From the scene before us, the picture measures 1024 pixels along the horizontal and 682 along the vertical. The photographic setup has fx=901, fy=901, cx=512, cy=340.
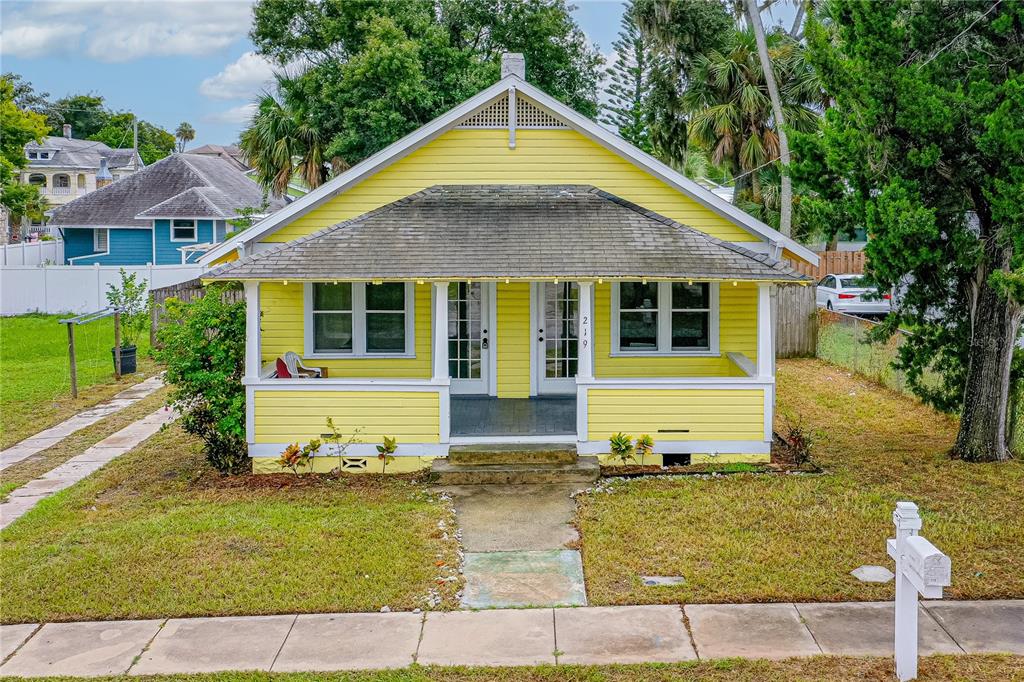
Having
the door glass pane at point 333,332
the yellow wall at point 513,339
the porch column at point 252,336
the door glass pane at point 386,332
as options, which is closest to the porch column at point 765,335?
the yellow wall at point 513,339

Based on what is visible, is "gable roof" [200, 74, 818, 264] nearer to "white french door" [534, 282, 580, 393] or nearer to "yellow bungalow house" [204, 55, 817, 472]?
"yellow bungalow house" [204, 55, 817, 472]

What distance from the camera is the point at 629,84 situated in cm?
3516

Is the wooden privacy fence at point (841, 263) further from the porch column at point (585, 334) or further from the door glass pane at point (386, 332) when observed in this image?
the porch column at point (585, 334)

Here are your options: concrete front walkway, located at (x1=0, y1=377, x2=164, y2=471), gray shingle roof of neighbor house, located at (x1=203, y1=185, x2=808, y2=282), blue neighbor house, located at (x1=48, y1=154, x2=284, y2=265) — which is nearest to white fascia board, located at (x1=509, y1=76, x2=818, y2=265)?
gray shingle roof of neighbor house, located at (x1=203, y1=185, x2=808, y2=282)

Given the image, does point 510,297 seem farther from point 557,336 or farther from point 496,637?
point 496,637

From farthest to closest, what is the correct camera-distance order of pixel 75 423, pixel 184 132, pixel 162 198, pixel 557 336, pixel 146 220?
1. pixel 184 132
2. pixel 162 198
3. pixel 146 220
4. pixel 75 423
5. pixel 557 336

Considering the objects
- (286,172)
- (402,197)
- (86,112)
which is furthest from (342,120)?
(86,112)

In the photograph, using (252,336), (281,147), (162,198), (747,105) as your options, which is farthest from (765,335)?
(162,198)

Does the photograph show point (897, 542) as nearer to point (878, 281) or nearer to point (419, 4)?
point (878, 281)

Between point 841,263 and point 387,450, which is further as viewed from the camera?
point 841,263

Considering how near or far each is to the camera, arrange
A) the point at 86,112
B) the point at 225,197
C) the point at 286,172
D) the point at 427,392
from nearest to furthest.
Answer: the point at 427,392 < the point at 286,172 < the point at 225,197 < the point at 86,112

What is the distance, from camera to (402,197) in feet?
44.5

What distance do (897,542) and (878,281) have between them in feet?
20.5

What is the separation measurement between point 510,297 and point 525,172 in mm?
1936
